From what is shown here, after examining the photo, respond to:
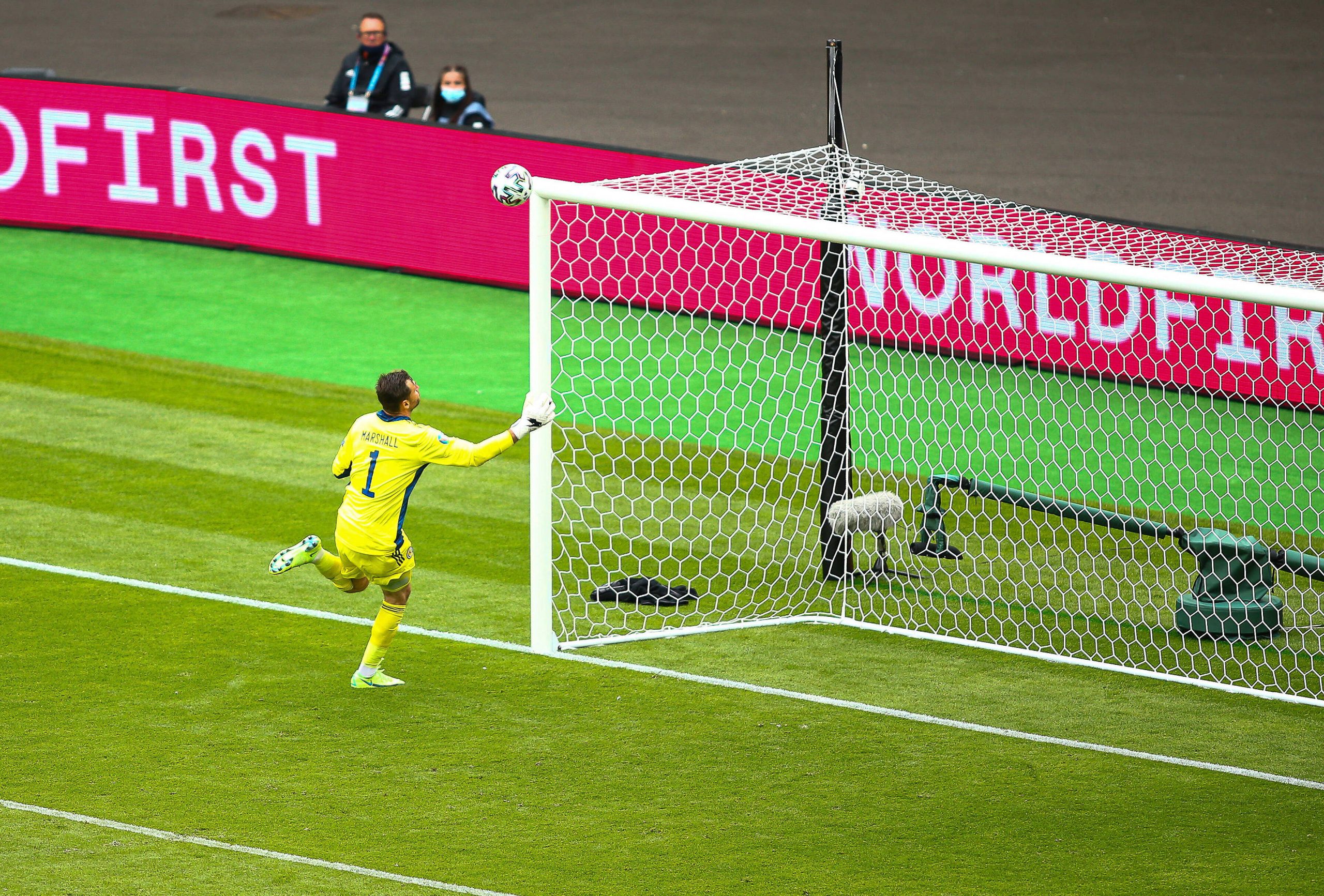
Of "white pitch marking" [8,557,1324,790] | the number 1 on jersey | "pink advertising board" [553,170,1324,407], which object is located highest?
"pink advertising board" [553,170,1324,407]

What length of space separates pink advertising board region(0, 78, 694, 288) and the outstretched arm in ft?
25.8

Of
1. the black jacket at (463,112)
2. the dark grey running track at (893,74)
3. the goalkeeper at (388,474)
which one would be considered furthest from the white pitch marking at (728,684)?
the dark grey running track at (893,74)

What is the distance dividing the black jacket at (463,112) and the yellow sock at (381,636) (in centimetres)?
969

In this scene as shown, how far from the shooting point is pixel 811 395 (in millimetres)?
13891

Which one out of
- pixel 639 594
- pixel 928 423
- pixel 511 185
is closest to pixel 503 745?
pixel 639 594

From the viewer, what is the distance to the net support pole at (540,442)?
29.0 feet

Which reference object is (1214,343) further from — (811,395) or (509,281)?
(509,281)

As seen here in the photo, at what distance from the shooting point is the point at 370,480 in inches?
322

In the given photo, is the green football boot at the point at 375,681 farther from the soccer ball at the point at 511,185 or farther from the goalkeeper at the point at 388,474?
the soccer ball at the point at 511,185

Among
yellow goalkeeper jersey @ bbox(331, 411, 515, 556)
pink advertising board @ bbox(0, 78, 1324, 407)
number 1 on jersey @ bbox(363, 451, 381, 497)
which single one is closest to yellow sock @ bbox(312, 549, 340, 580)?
yellow goalkeeper jersey @ bbox(331, 411, 515, 556)

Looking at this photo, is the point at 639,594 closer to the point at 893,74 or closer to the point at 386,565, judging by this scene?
the point at 386,565

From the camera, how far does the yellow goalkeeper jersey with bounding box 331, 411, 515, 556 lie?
8141 millimetres

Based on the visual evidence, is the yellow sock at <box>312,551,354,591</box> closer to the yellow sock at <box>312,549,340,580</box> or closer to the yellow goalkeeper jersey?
the yellow sock at <box>312,549,340,580</box>

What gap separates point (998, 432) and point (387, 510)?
593cm
